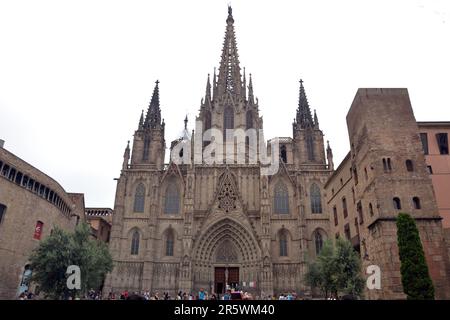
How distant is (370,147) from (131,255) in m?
28.1

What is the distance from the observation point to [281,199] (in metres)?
38.9

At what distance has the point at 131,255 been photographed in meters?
36.6

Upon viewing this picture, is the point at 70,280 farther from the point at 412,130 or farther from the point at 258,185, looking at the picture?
the point at 258,185

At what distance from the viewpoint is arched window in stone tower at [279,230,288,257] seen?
120 ft

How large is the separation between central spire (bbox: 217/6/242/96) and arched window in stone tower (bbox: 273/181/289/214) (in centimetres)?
1683

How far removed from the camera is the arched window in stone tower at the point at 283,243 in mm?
36562

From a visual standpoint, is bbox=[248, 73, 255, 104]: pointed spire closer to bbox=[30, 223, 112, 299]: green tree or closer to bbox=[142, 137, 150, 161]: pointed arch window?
bbox=[142, 137, 150, 161]: pointed arch window

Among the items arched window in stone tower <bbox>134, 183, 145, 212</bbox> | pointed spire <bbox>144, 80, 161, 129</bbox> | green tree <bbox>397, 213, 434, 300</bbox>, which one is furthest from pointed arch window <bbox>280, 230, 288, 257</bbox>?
pointed spire <bbox>144, 80, 161, 129</bbox>

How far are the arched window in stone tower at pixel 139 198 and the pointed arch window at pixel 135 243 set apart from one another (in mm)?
2767

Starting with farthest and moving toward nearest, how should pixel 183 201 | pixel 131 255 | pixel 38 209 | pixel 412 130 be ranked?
pixel 183 201 < pixel 131 255 < pixel 38 209 < pixel 412 130

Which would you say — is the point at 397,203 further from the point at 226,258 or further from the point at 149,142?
the point at 149,142

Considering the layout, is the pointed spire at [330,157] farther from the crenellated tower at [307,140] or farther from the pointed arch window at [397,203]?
the pointed arch window at [397,203]

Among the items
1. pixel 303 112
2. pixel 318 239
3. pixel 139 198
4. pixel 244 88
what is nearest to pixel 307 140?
pixel 303 112
